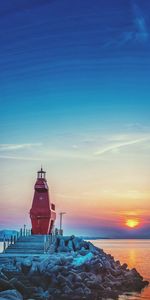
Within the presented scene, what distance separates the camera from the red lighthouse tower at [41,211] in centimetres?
4025

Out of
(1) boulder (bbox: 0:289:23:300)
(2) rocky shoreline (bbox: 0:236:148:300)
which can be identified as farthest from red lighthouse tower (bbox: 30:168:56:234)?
(1) boulder (bbox: 0:289:23:300)

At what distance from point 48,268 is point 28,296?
3528mm

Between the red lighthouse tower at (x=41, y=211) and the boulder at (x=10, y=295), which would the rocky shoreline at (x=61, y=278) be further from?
the red lighthouse tower at (x=41, y=211)

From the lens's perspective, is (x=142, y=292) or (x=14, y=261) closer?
(x=14, y=261)

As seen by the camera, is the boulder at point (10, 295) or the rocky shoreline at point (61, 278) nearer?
the boulder at point (10, 295)

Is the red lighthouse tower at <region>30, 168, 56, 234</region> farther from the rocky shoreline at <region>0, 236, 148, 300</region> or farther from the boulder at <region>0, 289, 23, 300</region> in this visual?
the boulder at <region>0, 289, 23, 300</region>

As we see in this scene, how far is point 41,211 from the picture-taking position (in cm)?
4053

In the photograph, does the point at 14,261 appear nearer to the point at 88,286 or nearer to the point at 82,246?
the point at 88,286

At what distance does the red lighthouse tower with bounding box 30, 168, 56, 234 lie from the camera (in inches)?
1585

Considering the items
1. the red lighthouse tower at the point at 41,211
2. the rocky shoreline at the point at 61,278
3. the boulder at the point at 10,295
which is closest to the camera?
the boulder at the point at 10,295

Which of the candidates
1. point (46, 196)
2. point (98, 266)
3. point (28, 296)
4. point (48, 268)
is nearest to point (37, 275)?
point (48, 268)

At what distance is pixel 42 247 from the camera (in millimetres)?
34156

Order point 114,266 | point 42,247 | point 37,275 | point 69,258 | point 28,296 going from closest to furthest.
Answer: point 28,296
point 37,275
point 69,258
point 42,247
point 114,266

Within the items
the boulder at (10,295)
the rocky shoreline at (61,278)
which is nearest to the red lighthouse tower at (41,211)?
the rocky shoreline at (61,278)
